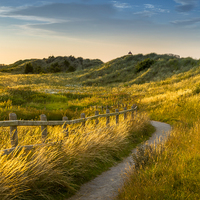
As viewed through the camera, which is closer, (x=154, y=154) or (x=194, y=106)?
(x=154, y=154)

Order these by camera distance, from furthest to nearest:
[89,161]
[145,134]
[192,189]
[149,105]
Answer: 1. [149,105]
2. [145,134]
3. [89,161]
4. [192,189]

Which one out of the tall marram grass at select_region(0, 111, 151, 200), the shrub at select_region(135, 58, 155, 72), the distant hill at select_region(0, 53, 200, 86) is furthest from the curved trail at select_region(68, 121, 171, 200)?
the shrub at select_region(135, 58, 155, 72)

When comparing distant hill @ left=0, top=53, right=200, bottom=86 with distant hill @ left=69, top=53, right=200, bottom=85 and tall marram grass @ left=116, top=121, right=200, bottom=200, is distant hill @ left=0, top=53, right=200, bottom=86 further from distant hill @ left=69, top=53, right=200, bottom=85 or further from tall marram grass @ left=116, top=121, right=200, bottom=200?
tall marram grass @ left=116, top=121, right=200, bottom=200

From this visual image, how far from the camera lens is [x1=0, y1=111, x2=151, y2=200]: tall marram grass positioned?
379cm

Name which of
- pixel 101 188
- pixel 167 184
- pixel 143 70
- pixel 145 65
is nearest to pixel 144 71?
pixel 143 70

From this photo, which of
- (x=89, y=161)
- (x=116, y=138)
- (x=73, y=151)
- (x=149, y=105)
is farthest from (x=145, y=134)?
(x=149, y=105)

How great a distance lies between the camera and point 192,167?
4.51m

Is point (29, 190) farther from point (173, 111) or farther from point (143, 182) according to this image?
point (173, 111)

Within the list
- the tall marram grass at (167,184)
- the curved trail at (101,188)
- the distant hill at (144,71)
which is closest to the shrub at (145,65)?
the distant hill at (144,71)

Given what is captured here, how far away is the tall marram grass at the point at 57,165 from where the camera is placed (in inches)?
149

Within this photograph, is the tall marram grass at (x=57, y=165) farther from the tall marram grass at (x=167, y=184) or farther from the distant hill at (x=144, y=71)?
the distant hill at (x=144, y=71)

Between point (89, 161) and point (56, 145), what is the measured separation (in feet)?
4.21

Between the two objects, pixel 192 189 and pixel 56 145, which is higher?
pixel 56 145

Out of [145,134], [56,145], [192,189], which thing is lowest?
[145,134]
